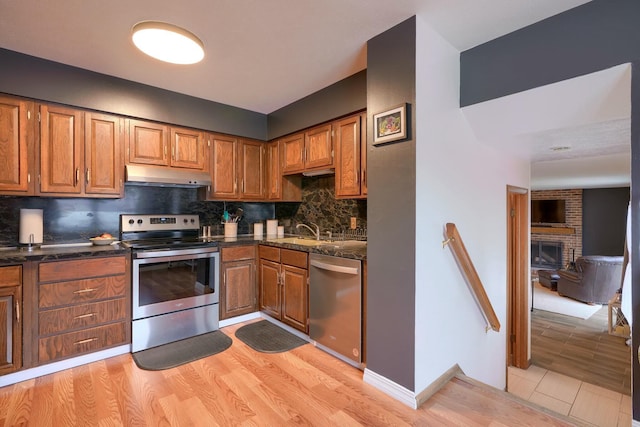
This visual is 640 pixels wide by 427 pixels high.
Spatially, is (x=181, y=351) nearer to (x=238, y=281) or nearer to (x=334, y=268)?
(x=238, y=281)

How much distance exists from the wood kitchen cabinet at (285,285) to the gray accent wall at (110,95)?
1539 mm

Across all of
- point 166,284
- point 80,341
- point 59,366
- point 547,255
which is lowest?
point 547,255

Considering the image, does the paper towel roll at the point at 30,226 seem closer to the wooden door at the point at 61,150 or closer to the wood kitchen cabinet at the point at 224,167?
the wooden door at the point at 61,150

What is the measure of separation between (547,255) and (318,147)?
9249 mm

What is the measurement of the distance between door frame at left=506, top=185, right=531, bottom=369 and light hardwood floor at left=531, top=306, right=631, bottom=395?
22.0 inches

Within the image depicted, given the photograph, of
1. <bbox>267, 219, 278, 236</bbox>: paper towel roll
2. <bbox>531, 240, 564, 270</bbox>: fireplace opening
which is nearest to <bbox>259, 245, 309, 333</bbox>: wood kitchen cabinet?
<bbox>267, 219, 278, 236</bbox>: paper towel roll

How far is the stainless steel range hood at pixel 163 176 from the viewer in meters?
2.78

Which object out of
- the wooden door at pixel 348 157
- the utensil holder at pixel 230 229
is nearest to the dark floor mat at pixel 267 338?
the utensil holder at pixel 230 229

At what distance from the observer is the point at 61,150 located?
8.25 ft

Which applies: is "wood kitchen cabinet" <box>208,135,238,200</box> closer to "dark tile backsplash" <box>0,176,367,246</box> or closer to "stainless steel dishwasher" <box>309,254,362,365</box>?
"dark tile backsplash" <box>0,176,367,246</box>

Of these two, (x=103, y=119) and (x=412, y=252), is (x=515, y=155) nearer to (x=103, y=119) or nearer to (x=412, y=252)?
(x=412, y=252)

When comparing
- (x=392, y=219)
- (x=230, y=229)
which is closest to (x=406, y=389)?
(x=392, y=219)

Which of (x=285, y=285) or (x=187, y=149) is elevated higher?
(x=187, y=149)

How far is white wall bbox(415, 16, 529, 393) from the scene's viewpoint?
190cm
